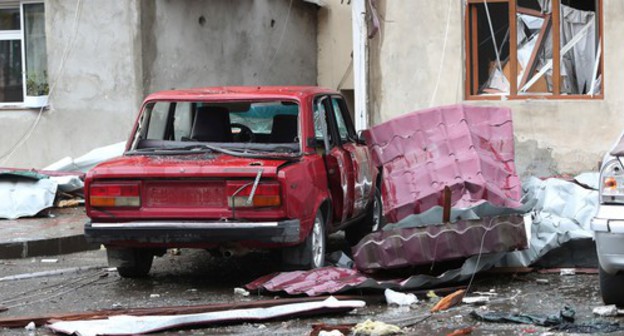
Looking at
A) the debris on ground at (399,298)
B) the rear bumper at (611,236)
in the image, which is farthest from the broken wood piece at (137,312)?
the rear bumper at (611,236)

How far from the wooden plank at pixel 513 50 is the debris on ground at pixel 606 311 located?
695 centimetres

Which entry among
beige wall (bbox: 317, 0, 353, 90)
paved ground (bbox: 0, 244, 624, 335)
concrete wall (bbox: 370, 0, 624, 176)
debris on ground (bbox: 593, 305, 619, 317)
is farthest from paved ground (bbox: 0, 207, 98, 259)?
beige wall (bbox: 317, 0, 353, 90)

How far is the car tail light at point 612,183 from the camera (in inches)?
292

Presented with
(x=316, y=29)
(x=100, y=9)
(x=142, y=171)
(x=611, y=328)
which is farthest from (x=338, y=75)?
(x=611, y=328)

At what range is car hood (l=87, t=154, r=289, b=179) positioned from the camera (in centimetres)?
905

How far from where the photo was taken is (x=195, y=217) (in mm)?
9156

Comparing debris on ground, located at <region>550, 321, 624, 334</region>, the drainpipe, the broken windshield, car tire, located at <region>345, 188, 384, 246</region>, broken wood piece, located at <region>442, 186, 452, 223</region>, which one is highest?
the drainpipe

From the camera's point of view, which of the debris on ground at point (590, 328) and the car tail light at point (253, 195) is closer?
the debris on ground at point (590, 328)

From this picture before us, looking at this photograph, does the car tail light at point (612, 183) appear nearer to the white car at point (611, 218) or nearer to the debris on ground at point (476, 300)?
the white car at point (611, 218)

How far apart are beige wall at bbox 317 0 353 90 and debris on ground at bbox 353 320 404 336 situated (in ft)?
47.4

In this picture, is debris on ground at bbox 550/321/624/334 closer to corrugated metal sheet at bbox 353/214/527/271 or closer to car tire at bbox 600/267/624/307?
car tire at bbox 600/267/624/307

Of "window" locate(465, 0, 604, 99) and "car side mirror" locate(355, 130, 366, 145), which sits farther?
"window" locate(465, 0, 604, 99)

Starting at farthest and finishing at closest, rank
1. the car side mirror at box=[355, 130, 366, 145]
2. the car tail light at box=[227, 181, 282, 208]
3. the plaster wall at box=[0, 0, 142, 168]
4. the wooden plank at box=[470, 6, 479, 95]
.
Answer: the plaster wall at box=[0, 0, 142, 168] → the wooden plank at box=[470, 6, 479, 95] → the car side mirror at box=[355, 130, 366, 145] → the car tail light at box=[227, 181, 282, 208]

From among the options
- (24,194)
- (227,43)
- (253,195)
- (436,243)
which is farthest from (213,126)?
(227,43)
